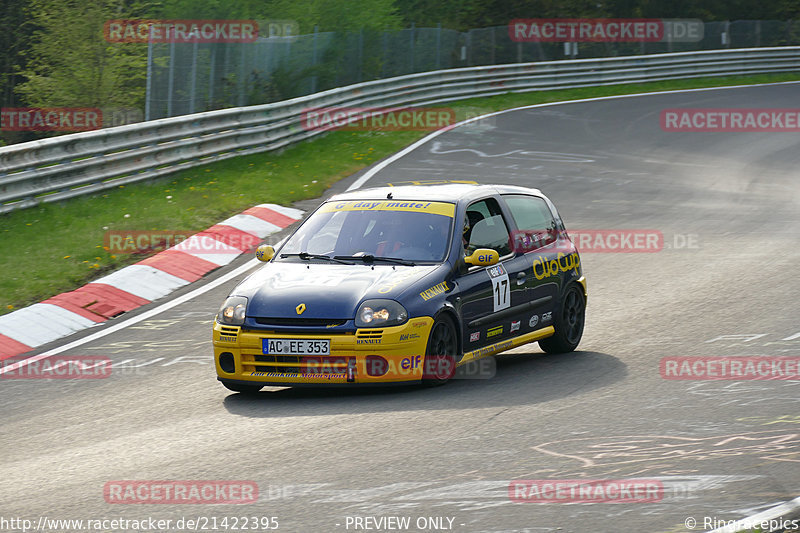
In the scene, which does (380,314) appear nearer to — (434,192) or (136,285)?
(434,192)

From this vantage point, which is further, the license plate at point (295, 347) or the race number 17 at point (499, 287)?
the race number 17 at point (499, 287)

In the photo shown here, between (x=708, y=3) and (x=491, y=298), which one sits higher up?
(x=708, y=3)

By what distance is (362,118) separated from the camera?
90.4ft

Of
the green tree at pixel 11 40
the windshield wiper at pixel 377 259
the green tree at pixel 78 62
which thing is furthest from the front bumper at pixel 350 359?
the green tree at pixel 11 40

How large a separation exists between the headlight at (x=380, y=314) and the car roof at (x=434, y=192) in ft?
5.31

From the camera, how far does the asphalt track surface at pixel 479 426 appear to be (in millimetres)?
5934

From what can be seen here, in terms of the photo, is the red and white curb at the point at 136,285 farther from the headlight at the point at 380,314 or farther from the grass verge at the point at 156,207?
the headlight at the point at 380,314

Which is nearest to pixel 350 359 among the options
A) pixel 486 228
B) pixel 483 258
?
pixel 483 258

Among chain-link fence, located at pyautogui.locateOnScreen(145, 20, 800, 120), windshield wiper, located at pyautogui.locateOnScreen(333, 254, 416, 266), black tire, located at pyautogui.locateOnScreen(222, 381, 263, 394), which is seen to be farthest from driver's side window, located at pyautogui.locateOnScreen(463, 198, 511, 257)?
chain-link fence, located at pyautogui.locateOnScreen(145, 20, 800, 120)

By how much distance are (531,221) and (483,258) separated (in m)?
1.40

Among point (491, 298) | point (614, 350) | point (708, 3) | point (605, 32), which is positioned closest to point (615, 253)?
point (614, 350)

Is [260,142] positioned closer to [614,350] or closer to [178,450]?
[614,350]

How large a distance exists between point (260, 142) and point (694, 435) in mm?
16416

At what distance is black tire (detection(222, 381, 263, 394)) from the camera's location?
891 centimetres
